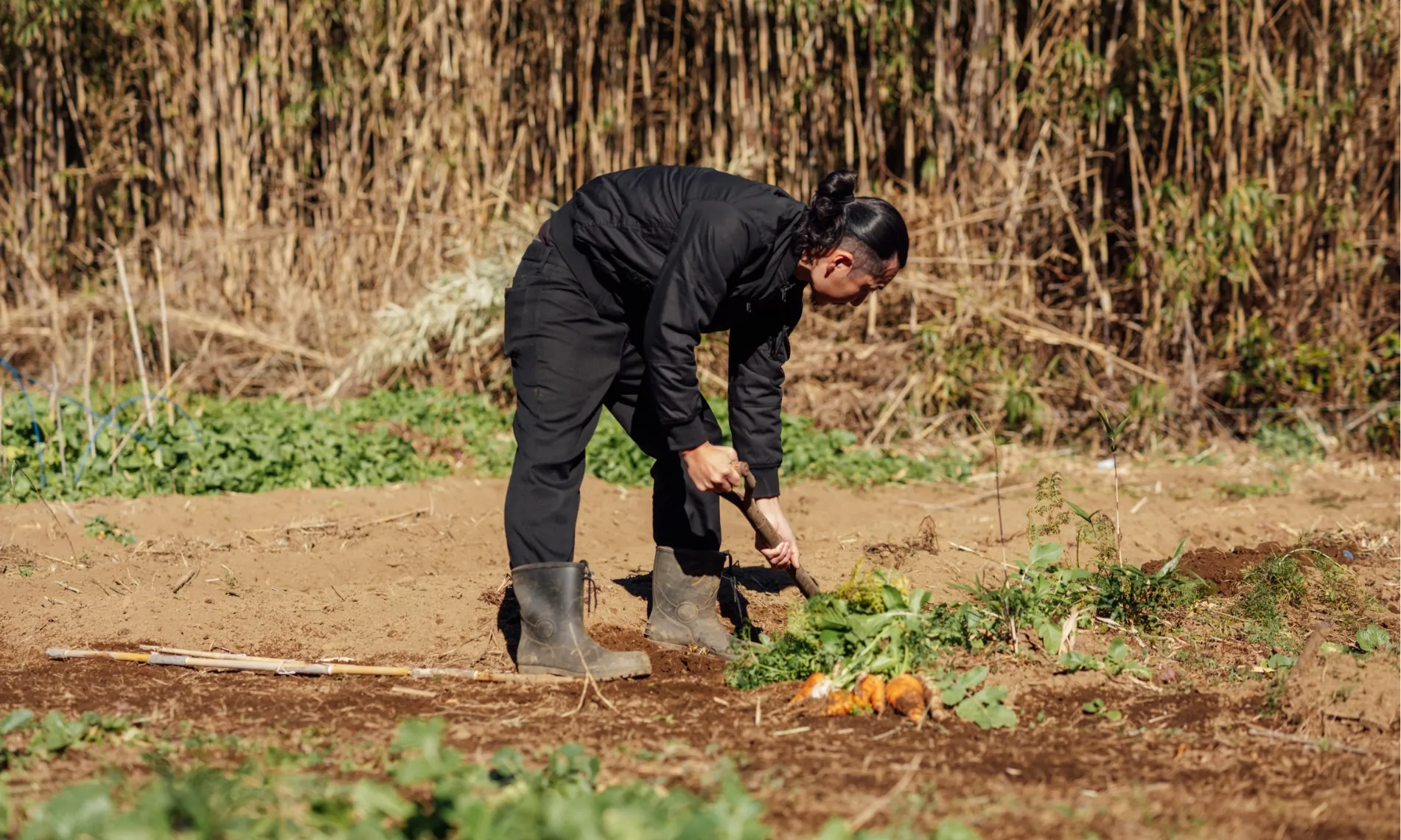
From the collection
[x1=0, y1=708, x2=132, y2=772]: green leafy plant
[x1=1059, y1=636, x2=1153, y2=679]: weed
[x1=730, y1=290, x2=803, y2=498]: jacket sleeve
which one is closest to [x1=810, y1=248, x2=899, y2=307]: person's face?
[x1=730, y1=290, x2=803, y2=498]: jacket sleeve

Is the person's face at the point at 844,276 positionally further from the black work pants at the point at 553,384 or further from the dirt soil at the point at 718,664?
the dirt soil at the point at 718,664

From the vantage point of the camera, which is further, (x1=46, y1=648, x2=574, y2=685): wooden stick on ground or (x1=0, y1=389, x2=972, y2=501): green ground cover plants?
(x1=0, y1=389, x2=972, y2=501): green ground cover plants

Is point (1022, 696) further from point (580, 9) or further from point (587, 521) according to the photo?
point (580, 9)

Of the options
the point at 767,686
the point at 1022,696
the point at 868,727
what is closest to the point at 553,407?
the point at 767,686

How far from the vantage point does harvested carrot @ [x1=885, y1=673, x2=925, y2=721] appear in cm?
299

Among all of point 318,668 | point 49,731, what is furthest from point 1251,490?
point 49,731

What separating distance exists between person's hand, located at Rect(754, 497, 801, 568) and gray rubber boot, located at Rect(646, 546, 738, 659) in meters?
0.28

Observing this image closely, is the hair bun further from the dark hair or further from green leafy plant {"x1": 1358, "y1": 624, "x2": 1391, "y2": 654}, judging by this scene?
green leafy plant {"x1": 1358, "y1": 624, "x2": 1391, "y2": 654}

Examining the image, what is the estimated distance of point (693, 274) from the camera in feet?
10.4

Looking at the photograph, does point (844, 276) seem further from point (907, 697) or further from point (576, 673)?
point (576, 673)

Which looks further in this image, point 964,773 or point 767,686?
point 767,686

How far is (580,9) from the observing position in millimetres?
8062

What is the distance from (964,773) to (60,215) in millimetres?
8916

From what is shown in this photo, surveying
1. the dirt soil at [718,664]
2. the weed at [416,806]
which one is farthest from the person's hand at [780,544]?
the weed at [416,806]
